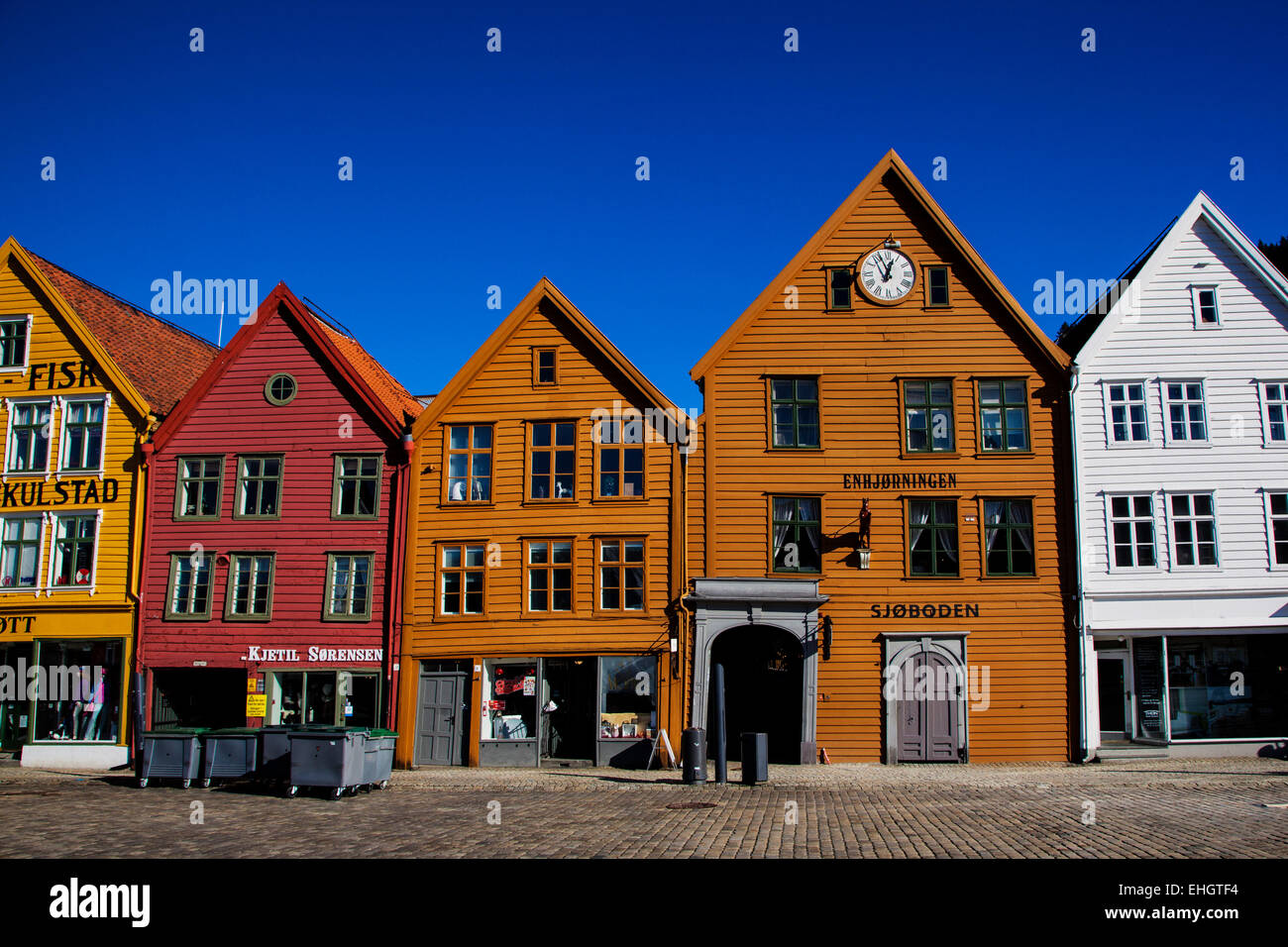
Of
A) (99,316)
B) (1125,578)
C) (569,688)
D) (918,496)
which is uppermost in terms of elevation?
(99,316)

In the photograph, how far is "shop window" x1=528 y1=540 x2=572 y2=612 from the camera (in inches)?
1005

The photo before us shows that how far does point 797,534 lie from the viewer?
25.2 meters

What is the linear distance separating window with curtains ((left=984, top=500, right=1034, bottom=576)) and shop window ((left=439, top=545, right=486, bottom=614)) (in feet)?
39.6

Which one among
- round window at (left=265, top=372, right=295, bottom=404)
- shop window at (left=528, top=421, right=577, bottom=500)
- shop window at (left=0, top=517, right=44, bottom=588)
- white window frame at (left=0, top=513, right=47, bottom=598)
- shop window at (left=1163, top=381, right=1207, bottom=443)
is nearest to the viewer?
shop window at (left=1163, top=381, right=1207, bottom=443)

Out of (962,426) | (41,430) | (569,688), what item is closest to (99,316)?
(41,430)

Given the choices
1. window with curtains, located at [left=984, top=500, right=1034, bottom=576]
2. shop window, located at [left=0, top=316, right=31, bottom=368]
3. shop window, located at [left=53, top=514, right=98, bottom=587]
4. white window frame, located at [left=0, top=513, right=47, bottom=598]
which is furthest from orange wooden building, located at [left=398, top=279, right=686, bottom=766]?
shop window, located at [left=0, top=316, right=31, bottom=368]

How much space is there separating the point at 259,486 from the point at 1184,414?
22990 millimetres

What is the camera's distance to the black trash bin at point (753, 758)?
19.9 m

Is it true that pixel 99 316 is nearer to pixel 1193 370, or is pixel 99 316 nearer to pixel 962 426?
pixel 962 426

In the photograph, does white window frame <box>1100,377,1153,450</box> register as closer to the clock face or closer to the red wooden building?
the clock face

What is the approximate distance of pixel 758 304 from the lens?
26062 millimetres

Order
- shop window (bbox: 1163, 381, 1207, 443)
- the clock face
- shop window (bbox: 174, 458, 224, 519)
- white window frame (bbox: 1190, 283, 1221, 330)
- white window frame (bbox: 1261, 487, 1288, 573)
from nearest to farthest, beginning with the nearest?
white window frame (bbox: 1261, 487, 1288, 573) → shop window (bbox: 1163, 381, 1207, 443) → white window frame (bbox: 1190, 283, 1221, 330) → the clock face → shop window (bbox: 174, 458, 224, 519)

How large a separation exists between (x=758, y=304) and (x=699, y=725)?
401 inches
